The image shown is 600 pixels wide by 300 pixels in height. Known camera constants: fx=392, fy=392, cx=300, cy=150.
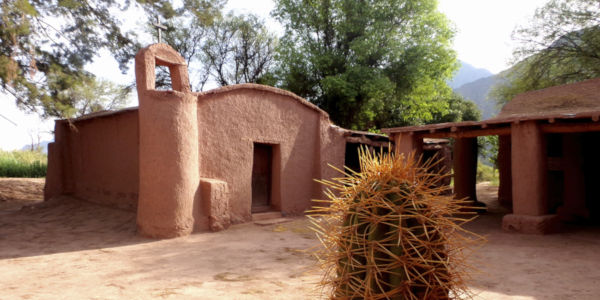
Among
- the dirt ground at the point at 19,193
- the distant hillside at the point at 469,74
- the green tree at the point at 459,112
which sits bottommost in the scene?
the dirt ground at the point at 19,193

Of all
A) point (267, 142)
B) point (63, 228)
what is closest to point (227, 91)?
point (267, 142)

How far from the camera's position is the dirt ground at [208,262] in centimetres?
436

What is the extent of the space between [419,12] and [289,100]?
14039 millimetres

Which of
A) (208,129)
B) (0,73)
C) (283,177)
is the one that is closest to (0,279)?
(0,73)

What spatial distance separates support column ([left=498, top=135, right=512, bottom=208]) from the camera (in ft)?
39.5

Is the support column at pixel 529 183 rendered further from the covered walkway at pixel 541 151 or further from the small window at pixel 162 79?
the small window at pixel 162 79

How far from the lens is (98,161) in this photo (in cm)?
1005

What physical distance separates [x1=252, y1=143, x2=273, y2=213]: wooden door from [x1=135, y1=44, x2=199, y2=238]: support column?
238 cm

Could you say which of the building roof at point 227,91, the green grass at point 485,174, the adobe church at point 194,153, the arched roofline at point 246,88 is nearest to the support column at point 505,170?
the adobe church at point 194,153

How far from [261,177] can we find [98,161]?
4189mm

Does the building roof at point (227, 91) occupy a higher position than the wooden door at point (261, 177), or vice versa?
the building roof at point (227, 91)

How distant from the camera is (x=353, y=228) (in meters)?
2.31

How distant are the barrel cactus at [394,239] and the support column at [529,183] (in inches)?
256

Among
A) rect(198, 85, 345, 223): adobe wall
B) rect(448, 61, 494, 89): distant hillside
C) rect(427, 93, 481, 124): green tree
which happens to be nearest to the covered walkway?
rect(198, 85, 345, 223): adobe wall
